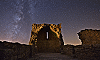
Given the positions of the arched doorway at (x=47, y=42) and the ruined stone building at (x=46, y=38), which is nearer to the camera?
the ruined stone building at (x=46, y=38)

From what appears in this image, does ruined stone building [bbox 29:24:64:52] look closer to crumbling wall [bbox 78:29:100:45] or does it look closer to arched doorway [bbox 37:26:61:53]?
arched doorway [bbox 37:26:61:53]

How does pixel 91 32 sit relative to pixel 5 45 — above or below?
above

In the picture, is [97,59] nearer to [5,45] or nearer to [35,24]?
[5,45]

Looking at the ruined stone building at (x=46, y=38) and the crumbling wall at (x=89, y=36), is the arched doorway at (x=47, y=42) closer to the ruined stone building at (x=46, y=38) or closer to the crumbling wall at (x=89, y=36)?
the ruined stone building at (x=46, y=38)

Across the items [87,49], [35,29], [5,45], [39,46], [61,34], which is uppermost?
[35,29]

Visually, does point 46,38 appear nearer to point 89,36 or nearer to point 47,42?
point 47,42

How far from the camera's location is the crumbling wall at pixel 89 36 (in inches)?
426

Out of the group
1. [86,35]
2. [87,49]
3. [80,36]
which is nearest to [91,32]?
[86,35]

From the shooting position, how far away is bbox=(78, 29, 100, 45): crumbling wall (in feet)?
35.5

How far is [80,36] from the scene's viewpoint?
11938 mm

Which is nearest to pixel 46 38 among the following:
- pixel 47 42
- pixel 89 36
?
pixel 47 42

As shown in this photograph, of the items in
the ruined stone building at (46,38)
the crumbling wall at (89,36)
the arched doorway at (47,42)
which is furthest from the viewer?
the arched doorway at (47,42)

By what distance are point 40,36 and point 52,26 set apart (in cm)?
341

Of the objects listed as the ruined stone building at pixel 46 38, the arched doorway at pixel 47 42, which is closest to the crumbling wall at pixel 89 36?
the ruined stone building at pixel 46 38
